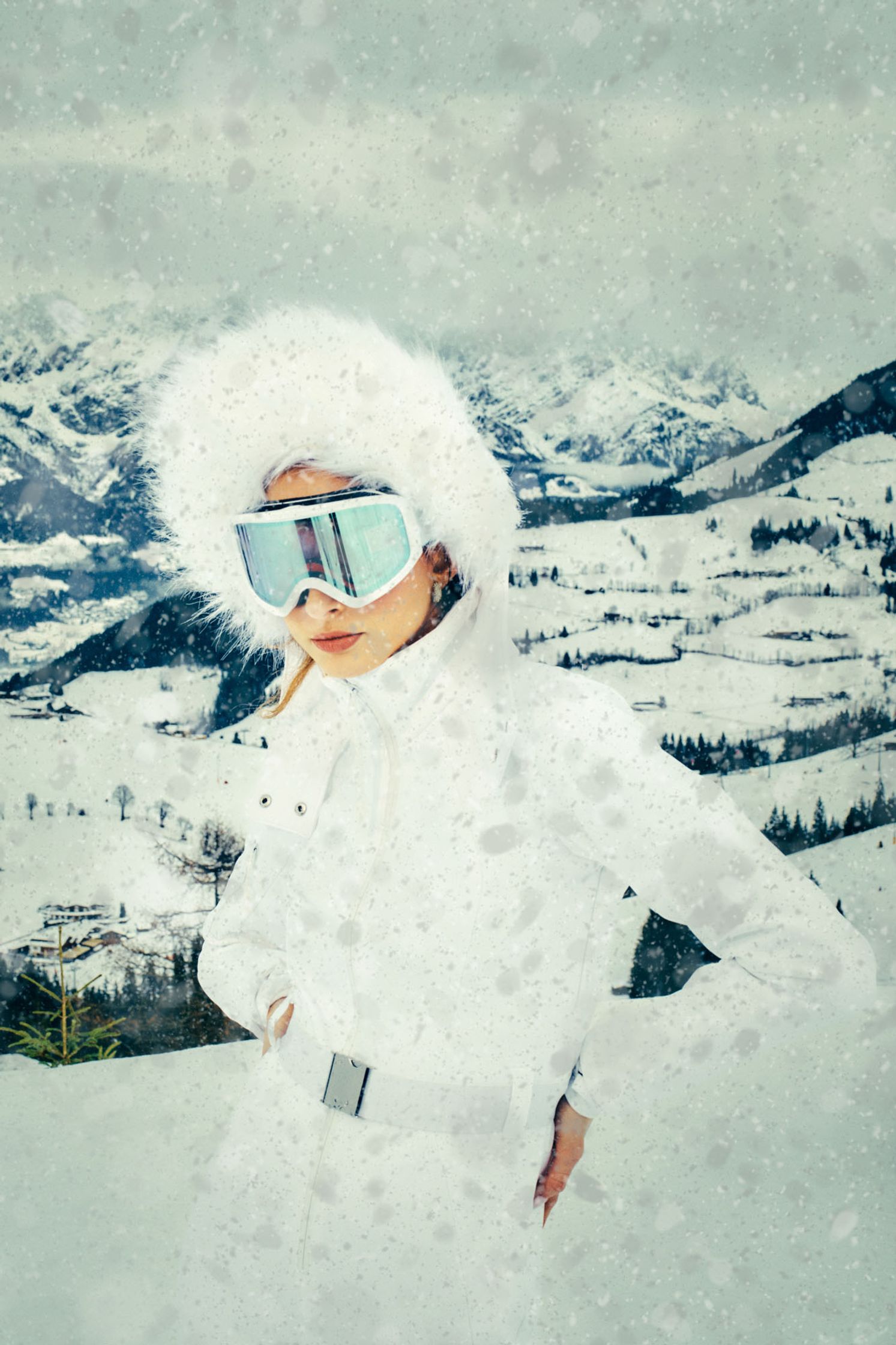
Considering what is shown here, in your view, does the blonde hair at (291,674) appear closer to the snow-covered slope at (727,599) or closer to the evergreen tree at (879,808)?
the snow-covered slope at (727,599)

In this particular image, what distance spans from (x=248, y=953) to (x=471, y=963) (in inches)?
14.3

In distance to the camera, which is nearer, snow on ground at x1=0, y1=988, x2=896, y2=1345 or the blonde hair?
the blonde hair

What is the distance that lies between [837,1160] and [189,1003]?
1.08 meters

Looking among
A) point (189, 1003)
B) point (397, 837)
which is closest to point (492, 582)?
point (397, 837)

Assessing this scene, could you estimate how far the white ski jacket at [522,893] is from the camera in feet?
3.81

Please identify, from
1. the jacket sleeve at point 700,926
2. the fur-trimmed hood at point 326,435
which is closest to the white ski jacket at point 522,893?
the jacket sleeve at point 700,926

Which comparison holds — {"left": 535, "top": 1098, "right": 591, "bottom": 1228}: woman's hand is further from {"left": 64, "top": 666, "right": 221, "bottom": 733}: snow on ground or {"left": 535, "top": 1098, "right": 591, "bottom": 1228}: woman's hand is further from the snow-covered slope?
{"left": 64, "top": 666, "right": 221, "bottom": 733}: snow on ground

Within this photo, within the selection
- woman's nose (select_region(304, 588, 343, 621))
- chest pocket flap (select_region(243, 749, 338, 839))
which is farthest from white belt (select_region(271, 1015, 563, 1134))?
woman's nose (select_region(304, 588, 343, 621))

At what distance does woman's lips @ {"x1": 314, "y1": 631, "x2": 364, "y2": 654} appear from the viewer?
1.24 metres

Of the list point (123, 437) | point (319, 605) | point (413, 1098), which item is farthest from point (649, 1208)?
point (123, 437)

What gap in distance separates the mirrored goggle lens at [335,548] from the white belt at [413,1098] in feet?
1.91

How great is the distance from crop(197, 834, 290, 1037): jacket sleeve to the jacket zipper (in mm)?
151

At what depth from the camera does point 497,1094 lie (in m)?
1.24

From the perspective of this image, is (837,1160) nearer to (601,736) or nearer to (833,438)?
(601,736)
